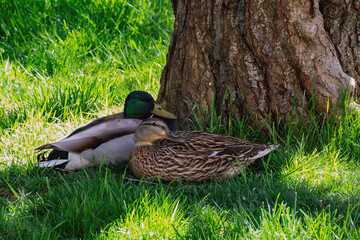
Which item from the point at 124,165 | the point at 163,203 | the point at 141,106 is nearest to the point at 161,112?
the point at 141,106

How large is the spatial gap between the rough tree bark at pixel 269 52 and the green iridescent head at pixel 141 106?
0.31 metres

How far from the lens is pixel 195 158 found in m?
3.57

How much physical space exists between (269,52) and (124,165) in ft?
4.49

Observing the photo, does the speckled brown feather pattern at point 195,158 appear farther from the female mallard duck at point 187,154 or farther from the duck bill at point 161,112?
the duck bill at point 161,112

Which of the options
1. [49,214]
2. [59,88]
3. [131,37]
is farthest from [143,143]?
[131,37]

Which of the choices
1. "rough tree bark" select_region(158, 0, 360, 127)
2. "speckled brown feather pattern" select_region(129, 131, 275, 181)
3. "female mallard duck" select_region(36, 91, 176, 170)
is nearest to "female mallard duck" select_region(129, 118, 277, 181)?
"speckled brown feather pattern" select_region(129, 131, 275, 181)

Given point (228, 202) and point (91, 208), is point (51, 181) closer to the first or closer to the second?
point (91, 208)

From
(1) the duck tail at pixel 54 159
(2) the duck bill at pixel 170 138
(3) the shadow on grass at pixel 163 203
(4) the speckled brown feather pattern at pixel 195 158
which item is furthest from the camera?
(1) the duck tail at pixel 54 159

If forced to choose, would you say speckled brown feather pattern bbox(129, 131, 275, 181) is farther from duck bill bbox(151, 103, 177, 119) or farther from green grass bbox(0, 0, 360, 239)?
duck bill bbox(151, 103, 177, 119)

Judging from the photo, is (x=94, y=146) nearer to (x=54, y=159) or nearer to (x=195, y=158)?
(x=54, y=159)

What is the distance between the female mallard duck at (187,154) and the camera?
3564mm

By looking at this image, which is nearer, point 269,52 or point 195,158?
point 195,158

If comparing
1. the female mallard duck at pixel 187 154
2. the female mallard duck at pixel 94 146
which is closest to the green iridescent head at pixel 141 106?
the female mallard duck at pixel 94 146

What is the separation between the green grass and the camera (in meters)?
2.85
